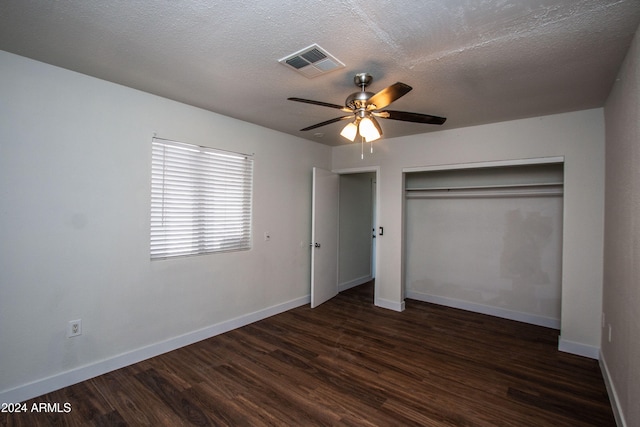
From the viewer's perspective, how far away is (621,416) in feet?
6.32

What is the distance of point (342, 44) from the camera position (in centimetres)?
190

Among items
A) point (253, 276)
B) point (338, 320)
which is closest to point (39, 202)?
point (253, 276)

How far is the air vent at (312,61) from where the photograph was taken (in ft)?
6.55

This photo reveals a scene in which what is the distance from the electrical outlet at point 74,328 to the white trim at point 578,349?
4620 millimetres

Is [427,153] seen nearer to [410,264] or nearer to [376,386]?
[410,264]

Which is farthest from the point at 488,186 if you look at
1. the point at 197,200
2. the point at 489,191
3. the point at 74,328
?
the point at 74,328

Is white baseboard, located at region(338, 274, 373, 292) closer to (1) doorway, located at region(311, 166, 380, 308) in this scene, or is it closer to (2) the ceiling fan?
(1) doorway, located at region(311, 166, 380, 308)

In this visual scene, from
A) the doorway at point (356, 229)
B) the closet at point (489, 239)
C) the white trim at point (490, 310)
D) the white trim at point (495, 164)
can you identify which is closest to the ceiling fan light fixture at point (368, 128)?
the white trim at point (495, 164)

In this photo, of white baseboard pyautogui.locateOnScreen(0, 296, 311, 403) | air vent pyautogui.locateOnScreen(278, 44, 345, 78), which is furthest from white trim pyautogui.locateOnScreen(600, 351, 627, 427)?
white baseboard pyautogui.locateOnScreen(0, 296, 311, 403)

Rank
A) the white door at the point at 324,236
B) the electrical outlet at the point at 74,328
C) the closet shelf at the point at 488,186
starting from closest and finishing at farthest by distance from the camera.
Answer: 1. the electrical outlet at the point at 74,328
2. the closet shelf at the point at 488,186
3. the white door at the point at 324,236

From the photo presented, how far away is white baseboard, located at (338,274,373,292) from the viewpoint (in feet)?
17.4

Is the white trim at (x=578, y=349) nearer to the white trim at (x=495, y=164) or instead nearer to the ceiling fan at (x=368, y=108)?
the white trim at (x=495, y=164)

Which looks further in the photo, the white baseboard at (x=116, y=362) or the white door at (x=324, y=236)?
the white door at (x=324, y=236)

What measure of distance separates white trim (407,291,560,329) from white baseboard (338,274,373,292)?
110cm
